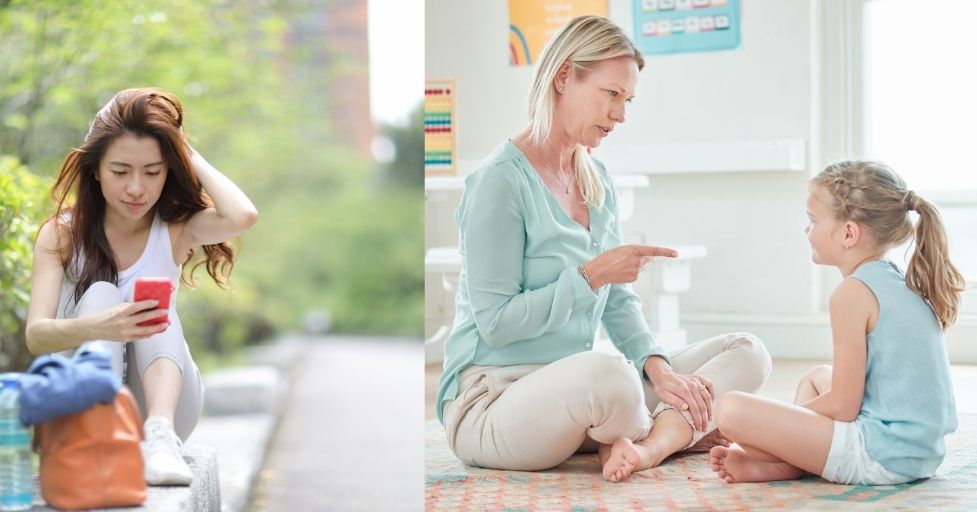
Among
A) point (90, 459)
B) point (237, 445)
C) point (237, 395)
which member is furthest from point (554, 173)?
point (237, 395)

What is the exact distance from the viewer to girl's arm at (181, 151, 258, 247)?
1959mm

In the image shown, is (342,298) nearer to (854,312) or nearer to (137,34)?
(137,34)

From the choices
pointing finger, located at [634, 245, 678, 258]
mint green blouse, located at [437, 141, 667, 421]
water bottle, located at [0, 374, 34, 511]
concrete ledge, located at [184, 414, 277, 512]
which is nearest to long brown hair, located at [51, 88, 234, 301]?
water bottle, located at [0, 374, 34, 511]

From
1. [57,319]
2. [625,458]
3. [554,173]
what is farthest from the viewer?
[554,173]

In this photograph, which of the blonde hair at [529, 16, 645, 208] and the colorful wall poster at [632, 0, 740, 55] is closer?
the blonde hair at [529, 16, 645, 208]

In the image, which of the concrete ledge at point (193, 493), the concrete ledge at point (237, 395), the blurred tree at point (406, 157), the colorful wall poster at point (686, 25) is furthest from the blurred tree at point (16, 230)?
the blurred tree at point (406, 157)

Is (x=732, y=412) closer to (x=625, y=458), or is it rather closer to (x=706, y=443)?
(x=625, y=458)

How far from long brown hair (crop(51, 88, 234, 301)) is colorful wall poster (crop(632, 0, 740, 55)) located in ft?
7.41

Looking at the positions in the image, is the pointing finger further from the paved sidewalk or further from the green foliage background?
the paved sidewalk

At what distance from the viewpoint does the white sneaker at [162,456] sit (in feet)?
5.31

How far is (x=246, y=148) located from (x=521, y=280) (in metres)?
5.62

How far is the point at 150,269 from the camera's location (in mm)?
1928

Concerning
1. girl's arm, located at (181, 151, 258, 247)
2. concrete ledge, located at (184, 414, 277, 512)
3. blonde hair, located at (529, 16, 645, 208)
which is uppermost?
blonde hair, located at (529, 16, 645, 208)

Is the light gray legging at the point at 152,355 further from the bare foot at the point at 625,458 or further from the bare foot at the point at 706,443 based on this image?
the bare foot at the point at 706,443
